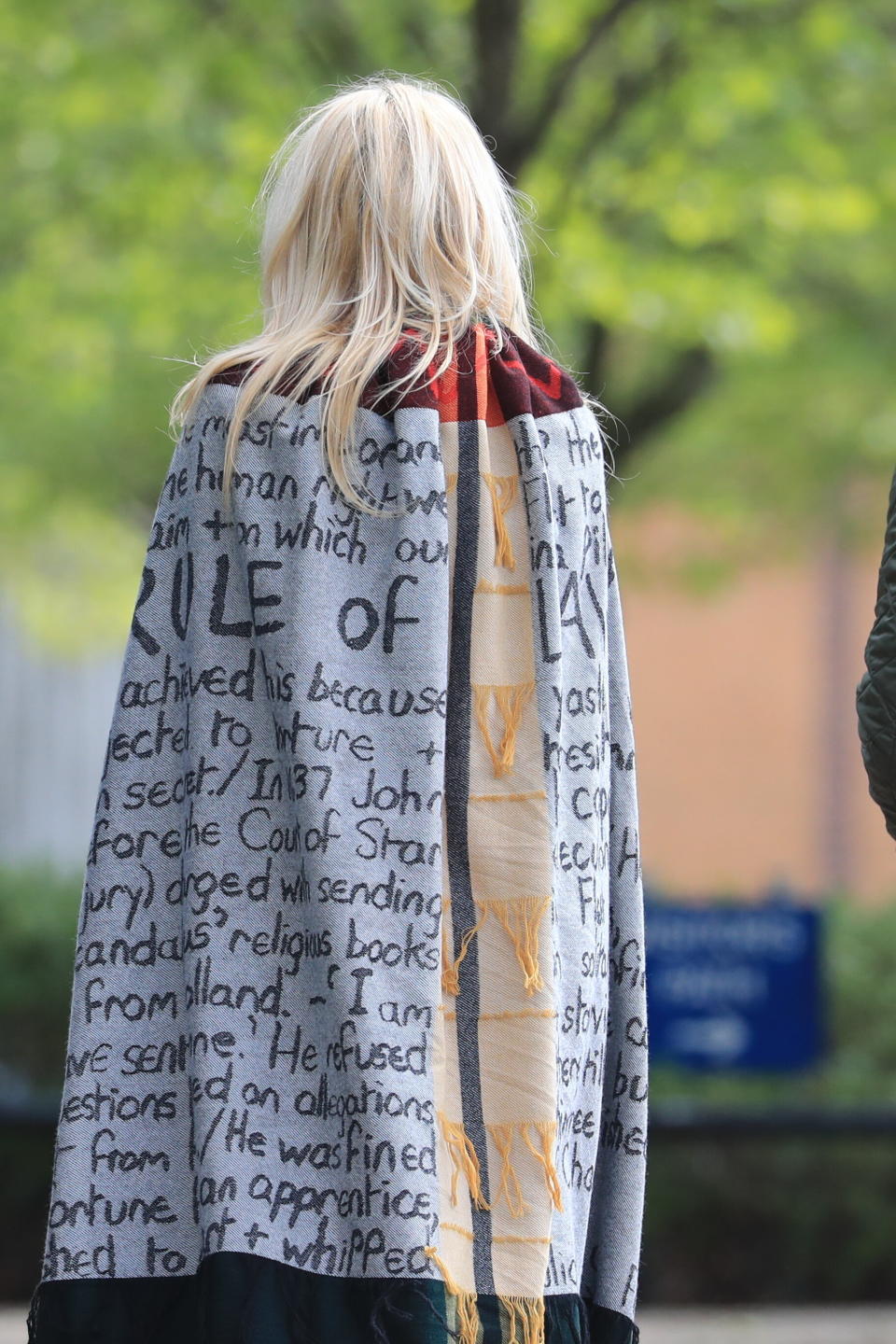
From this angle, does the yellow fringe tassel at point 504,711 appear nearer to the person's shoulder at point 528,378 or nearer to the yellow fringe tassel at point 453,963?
the yellow fringe tassel at point 453,963

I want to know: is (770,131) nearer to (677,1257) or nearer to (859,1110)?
(859,1110)

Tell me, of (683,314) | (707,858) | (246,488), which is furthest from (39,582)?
(246,488)

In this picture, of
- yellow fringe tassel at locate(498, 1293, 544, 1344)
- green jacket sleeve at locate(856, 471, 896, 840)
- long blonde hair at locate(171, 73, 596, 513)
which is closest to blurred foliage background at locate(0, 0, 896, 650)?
long blonde hair at locate(171, 73, 596, 513)

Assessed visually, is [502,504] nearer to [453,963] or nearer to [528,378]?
[528,378]

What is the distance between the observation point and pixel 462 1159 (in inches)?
70.1

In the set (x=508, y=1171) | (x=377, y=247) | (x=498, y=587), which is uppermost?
(x=377, y=247)

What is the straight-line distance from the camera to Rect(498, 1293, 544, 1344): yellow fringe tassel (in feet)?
5.72

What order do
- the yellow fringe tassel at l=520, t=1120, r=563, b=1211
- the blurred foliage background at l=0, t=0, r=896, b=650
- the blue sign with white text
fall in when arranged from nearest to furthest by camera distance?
1. the yellow fringe tassel at l=520, t=1120, r=563, b=1211
2. the blurred foliage background at l=0, t=0, r=896, b=650
3. the blue sign with white text

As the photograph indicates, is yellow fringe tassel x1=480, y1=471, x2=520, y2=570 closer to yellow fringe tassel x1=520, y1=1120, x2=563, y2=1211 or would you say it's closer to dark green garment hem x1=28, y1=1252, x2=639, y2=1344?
yellow fringe tassel x1=520, y1=1120, x2=563, y2=1211

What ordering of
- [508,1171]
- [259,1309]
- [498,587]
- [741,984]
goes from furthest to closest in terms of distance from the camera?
[741,984] → [498,587] → [508,1171] → [259,1309]

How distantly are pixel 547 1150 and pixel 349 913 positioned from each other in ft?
1.09

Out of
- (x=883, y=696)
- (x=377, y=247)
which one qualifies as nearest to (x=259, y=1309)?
(x=883, y=696)

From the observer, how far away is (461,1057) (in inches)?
71.2

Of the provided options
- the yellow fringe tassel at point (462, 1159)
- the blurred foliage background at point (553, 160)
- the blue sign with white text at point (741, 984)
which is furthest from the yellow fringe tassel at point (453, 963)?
the blue sign with white text at point (741, 984)
